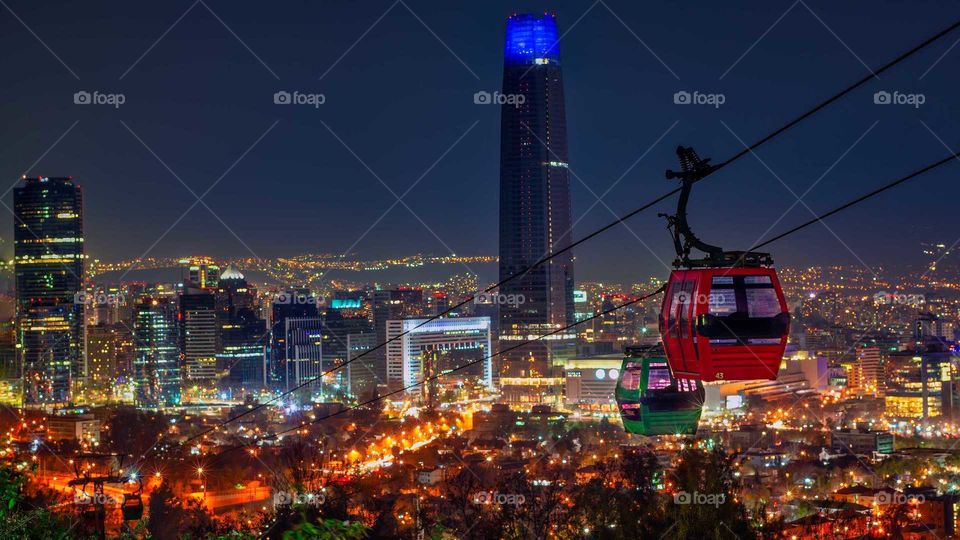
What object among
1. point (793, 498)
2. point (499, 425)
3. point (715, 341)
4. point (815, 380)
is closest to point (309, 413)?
point (499, 425)

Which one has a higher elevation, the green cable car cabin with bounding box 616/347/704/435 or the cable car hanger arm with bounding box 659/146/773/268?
the cable car hanger arm with bounding box 659/146/773/268

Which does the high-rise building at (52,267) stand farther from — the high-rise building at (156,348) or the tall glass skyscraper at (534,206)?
the tall glass skyscraper at (534,206)

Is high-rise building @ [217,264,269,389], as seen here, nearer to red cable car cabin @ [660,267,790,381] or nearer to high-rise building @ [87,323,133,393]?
high-rise building @ [87,323,133,393]

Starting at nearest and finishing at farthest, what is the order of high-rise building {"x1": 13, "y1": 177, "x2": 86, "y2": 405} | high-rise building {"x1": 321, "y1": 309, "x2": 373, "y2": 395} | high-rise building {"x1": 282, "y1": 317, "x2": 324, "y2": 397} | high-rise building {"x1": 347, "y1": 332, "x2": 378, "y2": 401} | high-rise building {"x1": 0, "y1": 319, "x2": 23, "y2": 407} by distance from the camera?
1. high-rise building {"x1": 0, "y1": 319, "x2": 23, "y2": 407}
2. high-rise building {"x1": 13, "y1": 177, "x2": 86, "y2": 405}
3. high-rise building {"x1": 347, "y1": 332, "x2": 378, "y2": 401}
4. high-rise building {"x1": 282, "y1": 317, "x2": 324, "y2": 397}
5. high-rise building {"x1": 321, "y1": 309, "x2": 373, "y2": 395}

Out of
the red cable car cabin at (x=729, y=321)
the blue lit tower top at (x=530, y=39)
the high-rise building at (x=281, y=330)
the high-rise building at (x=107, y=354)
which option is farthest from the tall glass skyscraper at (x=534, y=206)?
the red cable car cabin at (x=729, y=321)

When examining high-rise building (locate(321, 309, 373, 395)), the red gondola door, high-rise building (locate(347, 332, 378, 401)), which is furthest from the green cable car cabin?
high-rise building (locate(321, 309, 373, 395))

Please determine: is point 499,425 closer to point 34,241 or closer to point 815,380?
point 815,380

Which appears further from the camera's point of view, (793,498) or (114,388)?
(114,388)
